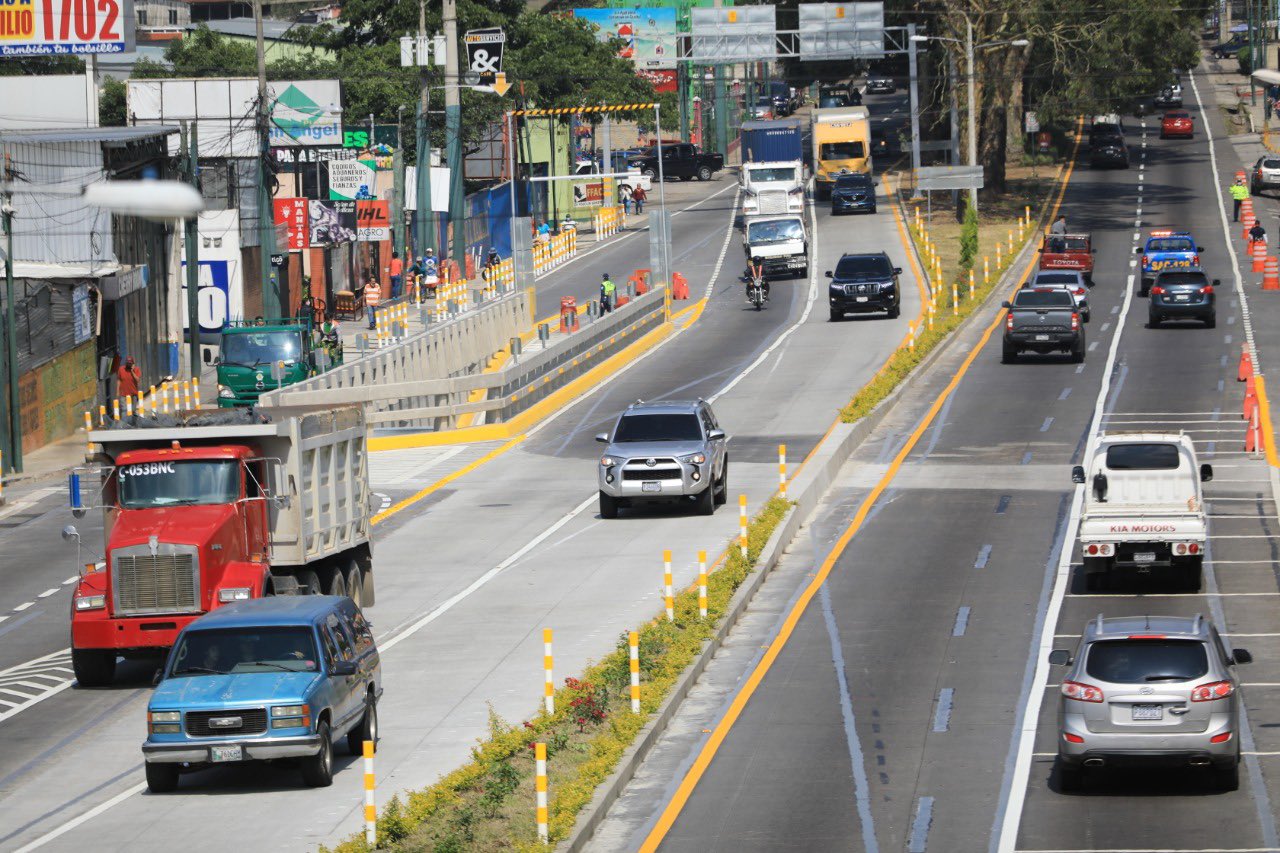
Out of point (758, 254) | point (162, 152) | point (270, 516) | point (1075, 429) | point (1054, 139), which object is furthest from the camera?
point (1054, 139)

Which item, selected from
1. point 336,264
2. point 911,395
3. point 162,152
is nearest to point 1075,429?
point 911,395

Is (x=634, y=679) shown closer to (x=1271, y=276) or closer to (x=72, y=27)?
(x=1271, y=276)

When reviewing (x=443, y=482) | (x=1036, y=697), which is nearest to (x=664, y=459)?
(x=443, y=482)

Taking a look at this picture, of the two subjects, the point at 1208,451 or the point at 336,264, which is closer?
the point at 1208,451

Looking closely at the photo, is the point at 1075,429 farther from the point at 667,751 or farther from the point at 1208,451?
the point at 667,751

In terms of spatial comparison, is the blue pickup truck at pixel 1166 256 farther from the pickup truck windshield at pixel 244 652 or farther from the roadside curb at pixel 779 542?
the pickup truck windshield at pixel 244 652

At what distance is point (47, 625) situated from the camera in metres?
28.6

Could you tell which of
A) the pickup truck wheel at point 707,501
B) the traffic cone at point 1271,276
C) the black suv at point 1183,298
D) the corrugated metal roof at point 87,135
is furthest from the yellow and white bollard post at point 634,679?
the traffic cone at point 1271,276

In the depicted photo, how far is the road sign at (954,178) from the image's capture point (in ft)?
255

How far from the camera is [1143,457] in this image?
29203mm

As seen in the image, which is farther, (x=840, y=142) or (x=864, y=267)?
(x=840, y=142)

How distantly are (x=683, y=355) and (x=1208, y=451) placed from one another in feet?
69.8

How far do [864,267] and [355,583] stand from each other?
3806 centimetres

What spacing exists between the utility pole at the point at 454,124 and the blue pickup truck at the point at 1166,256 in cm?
2514
